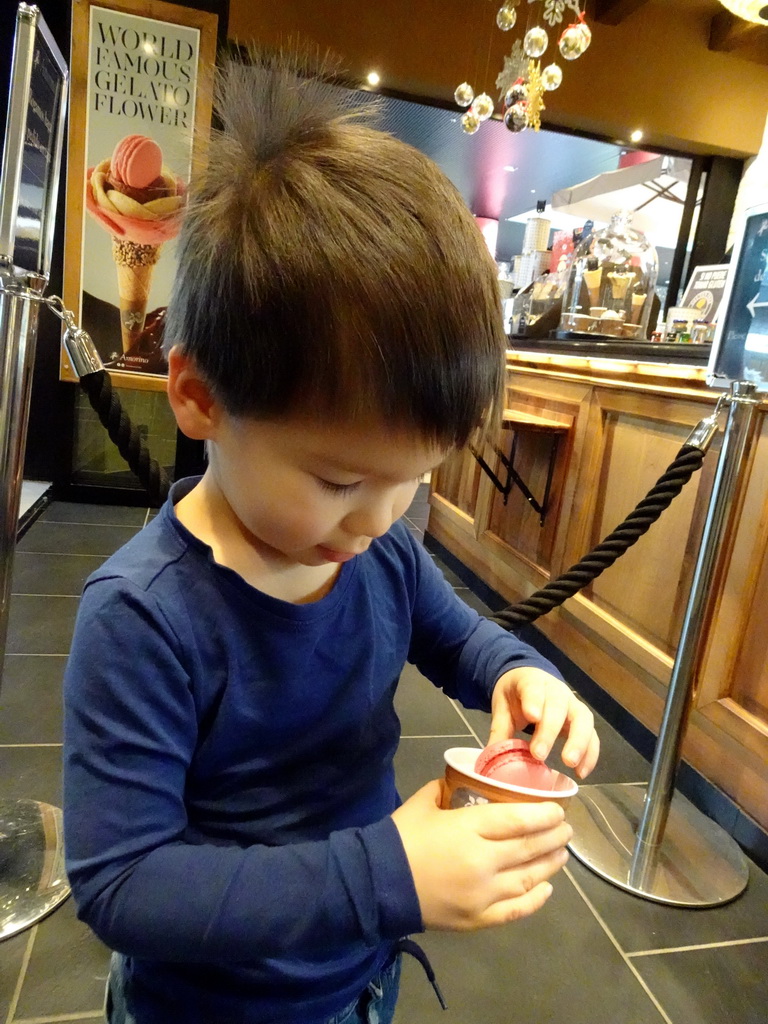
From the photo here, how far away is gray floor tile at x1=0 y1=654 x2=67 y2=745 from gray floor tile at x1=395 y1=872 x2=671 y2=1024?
0.99 meters

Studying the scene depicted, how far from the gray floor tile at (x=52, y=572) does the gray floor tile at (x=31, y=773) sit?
2.73 ft

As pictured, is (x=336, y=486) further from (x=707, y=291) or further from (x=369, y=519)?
(x=707, y=291)

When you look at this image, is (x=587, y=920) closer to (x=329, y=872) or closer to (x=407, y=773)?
(x=407, y=773)

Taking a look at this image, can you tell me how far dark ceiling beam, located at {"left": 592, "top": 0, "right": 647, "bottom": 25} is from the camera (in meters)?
3.21

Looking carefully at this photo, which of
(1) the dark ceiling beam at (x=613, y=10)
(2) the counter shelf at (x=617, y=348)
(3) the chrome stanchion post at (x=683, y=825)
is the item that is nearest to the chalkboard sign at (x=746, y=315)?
(3) the chrome stanchion post at (x=683, y=825)

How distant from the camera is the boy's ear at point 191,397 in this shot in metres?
0.56

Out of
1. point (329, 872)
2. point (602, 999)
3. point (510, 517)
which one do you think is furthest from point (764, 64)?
point (329, 872)

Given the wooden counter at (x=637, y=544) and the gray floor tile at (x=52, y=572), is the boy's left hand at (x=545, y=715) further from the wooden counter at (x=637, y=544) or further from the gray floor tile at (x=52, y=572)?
the gray floor tile at (x=52, y=572)

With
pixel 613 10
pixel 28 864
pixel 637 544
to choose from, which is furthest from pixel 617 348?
pixel 613 10

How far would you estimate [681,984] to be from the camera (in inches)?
46.7

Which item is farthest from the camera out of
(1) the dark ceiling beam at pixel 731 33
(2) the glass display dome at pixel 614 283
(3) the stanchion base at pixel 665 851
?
(1) the dark ceiling beam at pixel 731 33

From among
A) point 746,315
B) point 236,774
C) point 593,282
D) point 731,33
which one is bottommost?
point 236,774

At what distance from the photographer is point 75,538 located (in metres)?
3.00

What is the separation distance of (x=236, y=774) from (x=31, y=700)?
1.40 metres
